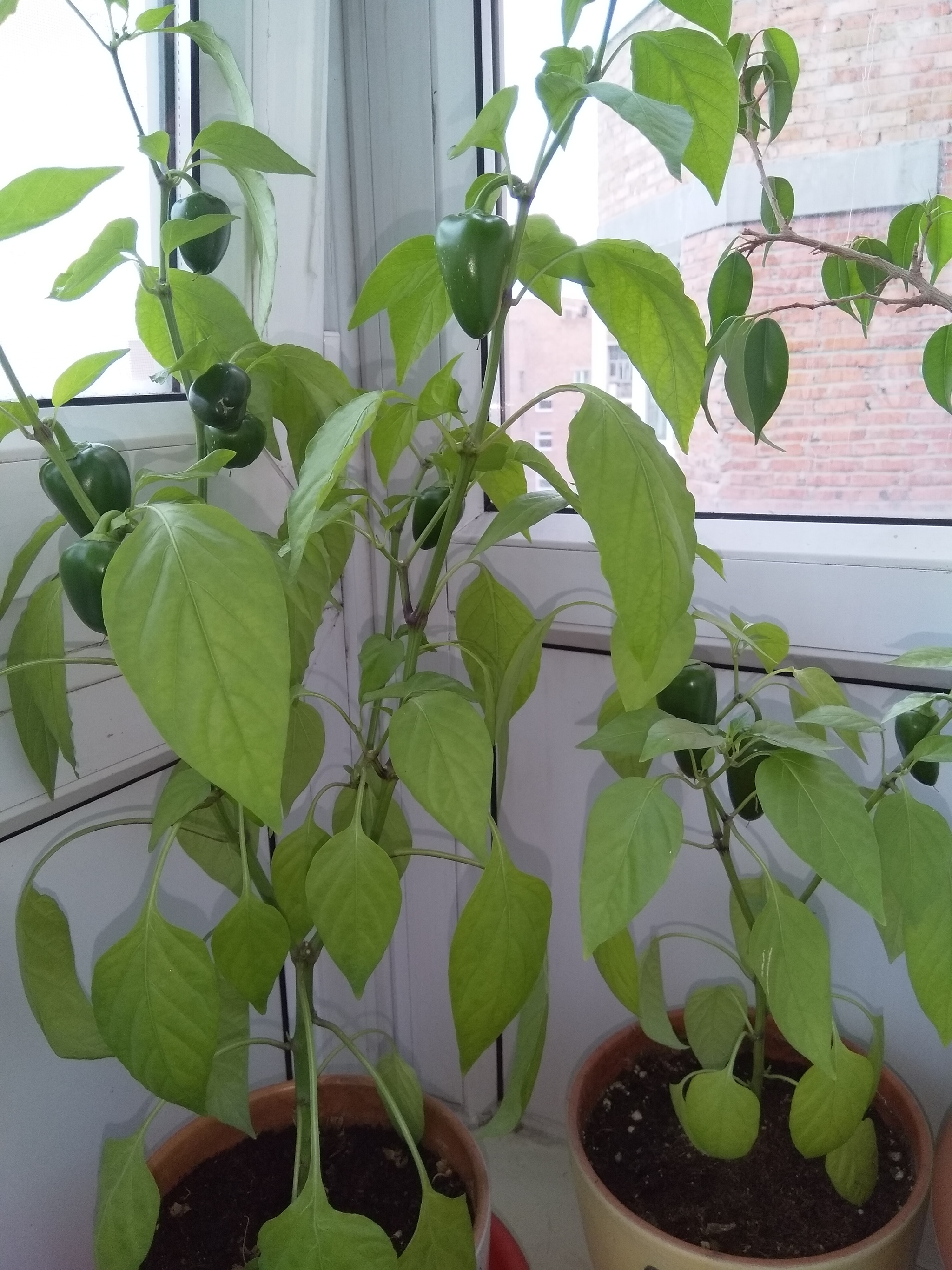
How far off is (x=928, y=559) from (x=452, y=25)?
59 centimetres

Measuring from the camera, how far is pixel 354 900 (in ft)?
1.57

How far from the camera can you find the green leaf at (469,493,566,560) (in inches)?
17.9

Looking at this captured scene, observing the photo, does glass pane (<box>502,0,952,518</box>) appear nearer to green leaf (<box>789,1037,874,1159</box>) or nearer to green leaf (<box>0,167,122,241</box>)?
green leaf (<box>789,1037,874,1159</box>)

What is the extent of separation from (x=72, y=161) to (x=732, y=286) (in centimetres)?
48

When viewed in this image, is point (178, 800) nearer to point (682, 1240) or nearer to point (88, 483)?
point (88, 483)

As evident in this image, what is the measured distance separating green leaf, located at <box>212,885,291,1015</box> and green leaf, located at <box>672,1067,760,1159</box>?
0.28 metres

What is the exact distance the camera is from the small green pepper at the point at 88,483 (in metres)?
0.43

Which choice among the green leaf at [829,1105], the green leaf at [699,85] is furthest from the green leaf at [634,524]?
the green leaf at [829,1105]

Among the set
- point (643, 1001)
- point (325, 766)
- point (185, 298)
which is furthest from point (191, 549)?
point (325, 766)

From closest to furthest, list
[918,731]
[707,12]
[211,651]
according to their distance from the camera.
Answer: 1. [211,651]
2. [707,12]
3. [918,731]

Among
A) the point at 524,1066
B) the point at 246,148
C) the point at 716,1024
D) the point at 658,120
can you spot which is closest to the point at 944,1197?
the point at 716,1024

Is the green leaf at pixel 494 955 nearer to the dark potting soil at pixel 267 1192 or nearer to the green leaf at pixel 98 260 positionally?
the dark potting soil at pixel 267 1192

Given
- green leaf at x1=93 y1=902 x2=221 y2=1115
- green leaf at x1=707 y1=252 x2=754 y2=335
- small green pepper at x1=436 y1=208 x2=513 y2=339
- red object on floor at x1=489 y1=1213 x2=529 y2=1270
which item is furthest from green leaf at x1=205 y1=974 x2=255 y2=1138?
green leaf at x1=707 y1=252 x2=754 y2=335

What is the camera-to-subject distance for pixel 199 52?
0.69 meters
